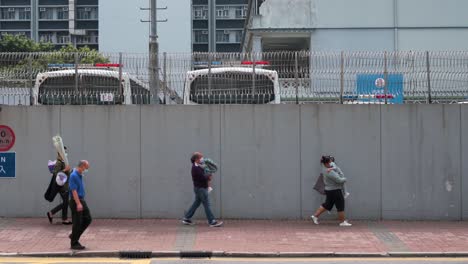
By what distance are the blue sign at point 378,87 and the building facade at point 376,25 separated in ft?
47.6

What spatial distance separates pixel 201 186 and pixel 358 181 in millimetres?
3781

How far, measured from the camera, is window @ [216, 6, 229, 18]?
7606 centimetres

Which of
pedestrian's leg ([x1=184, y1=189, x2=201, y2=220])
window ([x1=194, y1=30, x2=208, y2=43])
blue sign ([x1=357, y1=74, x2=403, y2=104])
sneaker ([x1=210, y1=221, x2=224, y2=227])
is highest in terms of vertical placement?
window ([x1=194, y1=30, x2=208, y2=43])

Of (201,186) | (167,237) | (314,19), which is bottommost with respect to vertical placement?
(167,237)

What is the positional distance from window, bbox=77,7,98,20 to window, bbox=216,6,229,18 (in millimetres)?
15706

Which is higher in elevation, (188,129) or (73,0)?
(73,0)

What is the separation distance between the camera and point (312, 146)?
549 inches

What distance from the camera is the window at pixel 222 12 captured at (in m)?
76.1

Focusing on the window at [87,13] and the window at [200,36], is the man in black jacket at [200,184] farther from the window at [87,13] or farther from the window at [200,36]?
the window at [87,13]

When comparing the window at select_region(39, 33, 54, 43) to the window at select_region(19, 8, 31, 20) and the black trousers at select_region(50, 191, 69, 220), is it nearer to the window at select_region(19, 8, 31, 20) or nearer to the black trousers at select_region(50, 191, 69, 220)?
the window at select_region(19, 8, 31, 20)

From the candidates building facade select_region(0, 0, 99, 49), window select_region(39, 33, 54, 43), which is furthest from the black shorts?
window select_region(39, 33, 54, 43)

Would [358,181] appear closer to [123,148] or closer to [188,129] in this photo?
[188,129]

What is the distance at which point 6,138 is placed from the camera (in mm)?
14039

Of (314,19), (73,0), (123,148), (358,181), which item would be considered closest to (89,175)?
(123,148)
